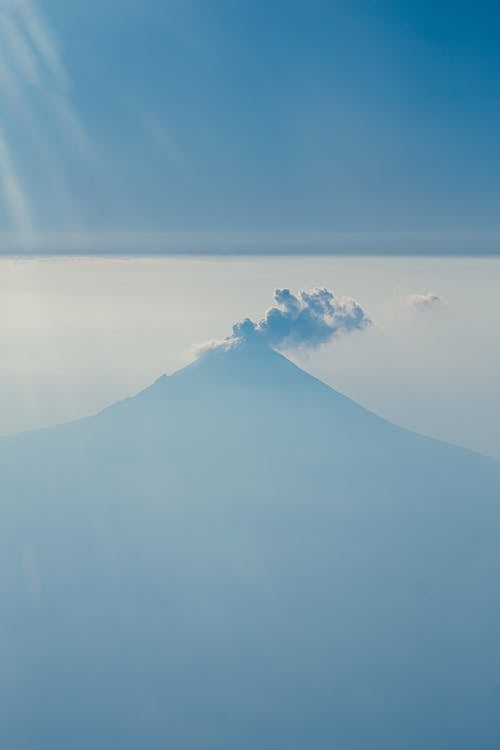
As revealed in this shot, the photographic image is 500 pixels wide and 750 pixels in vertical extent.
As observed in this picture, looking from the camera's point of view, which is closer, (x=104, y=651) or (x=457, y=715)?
(x=457, y=715)

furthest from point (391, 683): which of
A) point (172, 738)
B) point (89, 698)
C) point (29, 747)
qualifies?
point (29, 747)

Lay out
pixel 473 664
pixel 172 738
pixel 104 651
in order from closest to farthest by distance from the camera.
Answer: pixel 172 738 < pixel 473 664 < pixel 104 651

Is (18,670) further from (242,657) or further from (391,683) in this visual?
(391,683)

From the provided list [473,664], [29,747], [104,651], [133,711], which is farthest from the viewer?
[104,651]

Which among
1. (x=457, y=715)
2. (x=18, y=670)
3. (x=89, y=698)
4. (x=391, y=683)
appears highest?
(x=18, y=670)

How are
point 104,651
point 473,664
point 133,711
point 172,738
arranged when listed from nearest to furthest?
point 172,738 < point 133,711 < point 473,664 < point 104,651

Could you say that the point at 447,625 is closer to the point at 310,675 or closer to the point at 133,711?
the point at 310,675

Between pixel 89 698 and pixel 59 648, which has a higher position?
pixel 59 648

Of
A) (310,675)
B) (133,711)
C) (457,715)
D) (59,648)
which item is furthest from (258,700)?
(59,648)

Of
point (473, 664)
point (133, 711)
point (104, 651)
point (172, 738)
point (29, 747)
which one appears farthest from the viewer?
point (104, 651)
